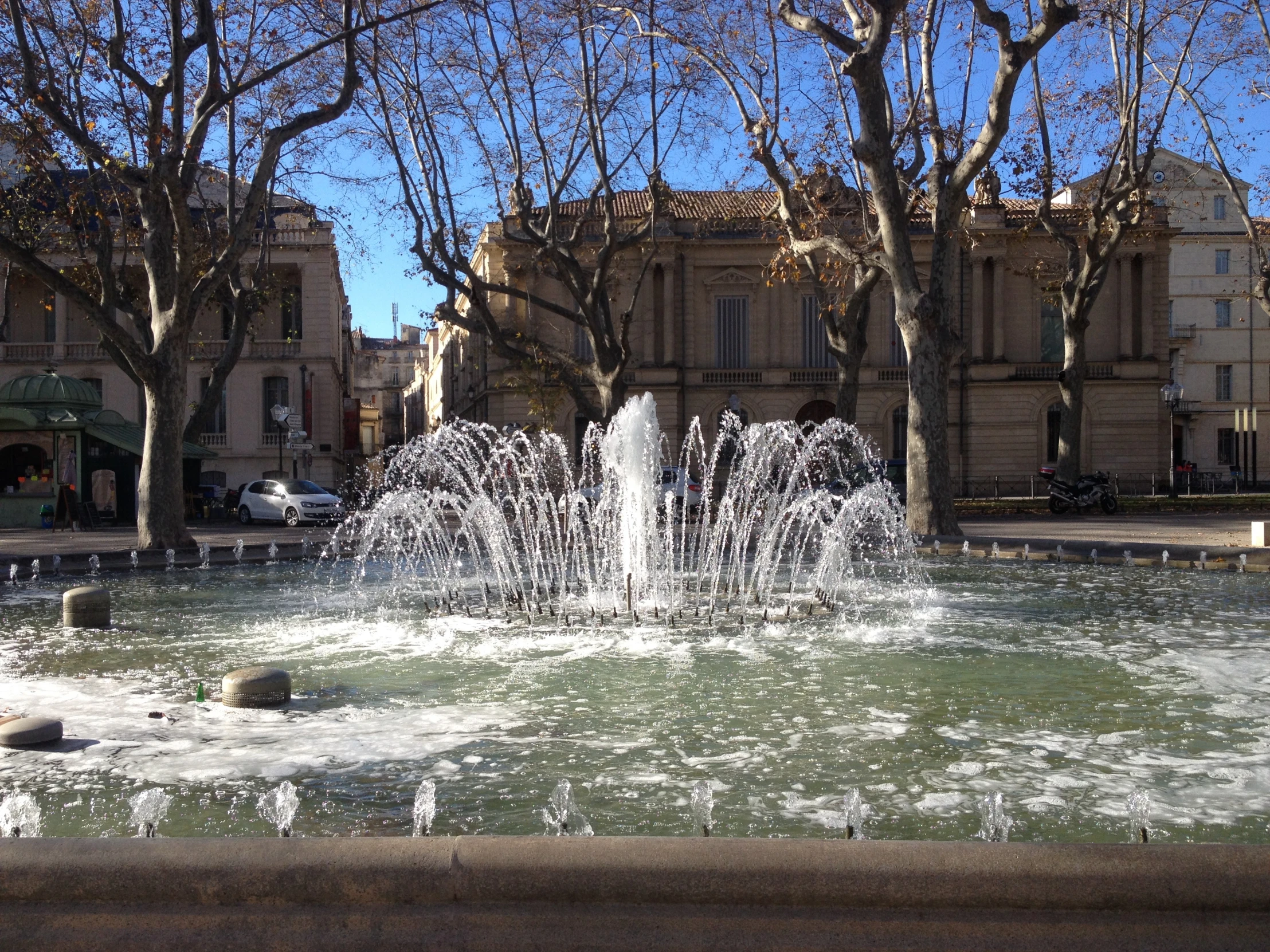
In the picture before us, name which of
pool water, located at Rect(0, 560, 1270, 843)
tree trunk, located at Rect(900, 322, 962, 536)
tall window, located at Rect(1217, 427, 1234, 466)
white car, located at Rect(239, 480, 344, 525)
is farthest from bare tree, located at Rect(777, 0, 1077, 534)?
tall window, located at Rect(1217, 427, 1234, 466)

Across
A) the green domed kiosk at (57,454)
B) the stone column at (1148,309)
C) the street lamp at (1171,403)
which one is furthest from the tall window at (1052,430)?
the green domed kiosk at (57,454)

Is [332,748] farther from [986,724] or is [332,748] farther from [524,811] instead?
[986,724]

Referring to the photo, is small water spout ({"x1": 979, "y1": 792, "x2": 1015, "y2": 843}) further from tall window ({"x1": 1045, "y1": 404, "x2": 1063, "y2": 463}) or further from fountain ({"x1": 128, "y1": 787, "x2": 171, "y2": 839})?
tall window ({"x1": 1045, "y1": 404, "x2": 1063, "y2": 463})

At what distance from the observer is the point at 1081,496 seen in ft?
95.6

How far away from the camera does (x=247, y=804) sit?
461 cm

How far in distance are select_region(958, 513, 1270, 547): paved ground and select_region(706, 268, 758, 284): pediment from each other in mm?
18225

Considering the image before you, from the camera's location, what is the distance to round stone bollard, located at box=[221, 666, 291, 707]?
21.2 ft

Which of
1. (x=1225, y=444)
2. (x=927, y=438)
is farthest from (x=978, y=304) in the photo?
(x=927, y=438)

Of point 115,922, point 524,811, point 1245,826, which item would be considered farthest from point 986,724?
point 115,922

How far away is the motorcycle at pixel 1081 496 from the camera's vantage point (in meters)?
29.1

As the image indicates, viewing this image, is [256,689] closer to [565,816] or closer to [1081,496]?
[565,816]

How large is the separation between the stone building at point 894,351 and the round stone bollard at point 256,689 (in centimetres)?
3706

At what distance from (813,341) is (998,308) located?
716cm

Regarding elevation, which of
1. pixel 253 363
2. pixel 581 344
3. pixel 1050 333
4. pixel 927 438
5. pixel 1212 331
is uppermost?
pixel 1212 331
